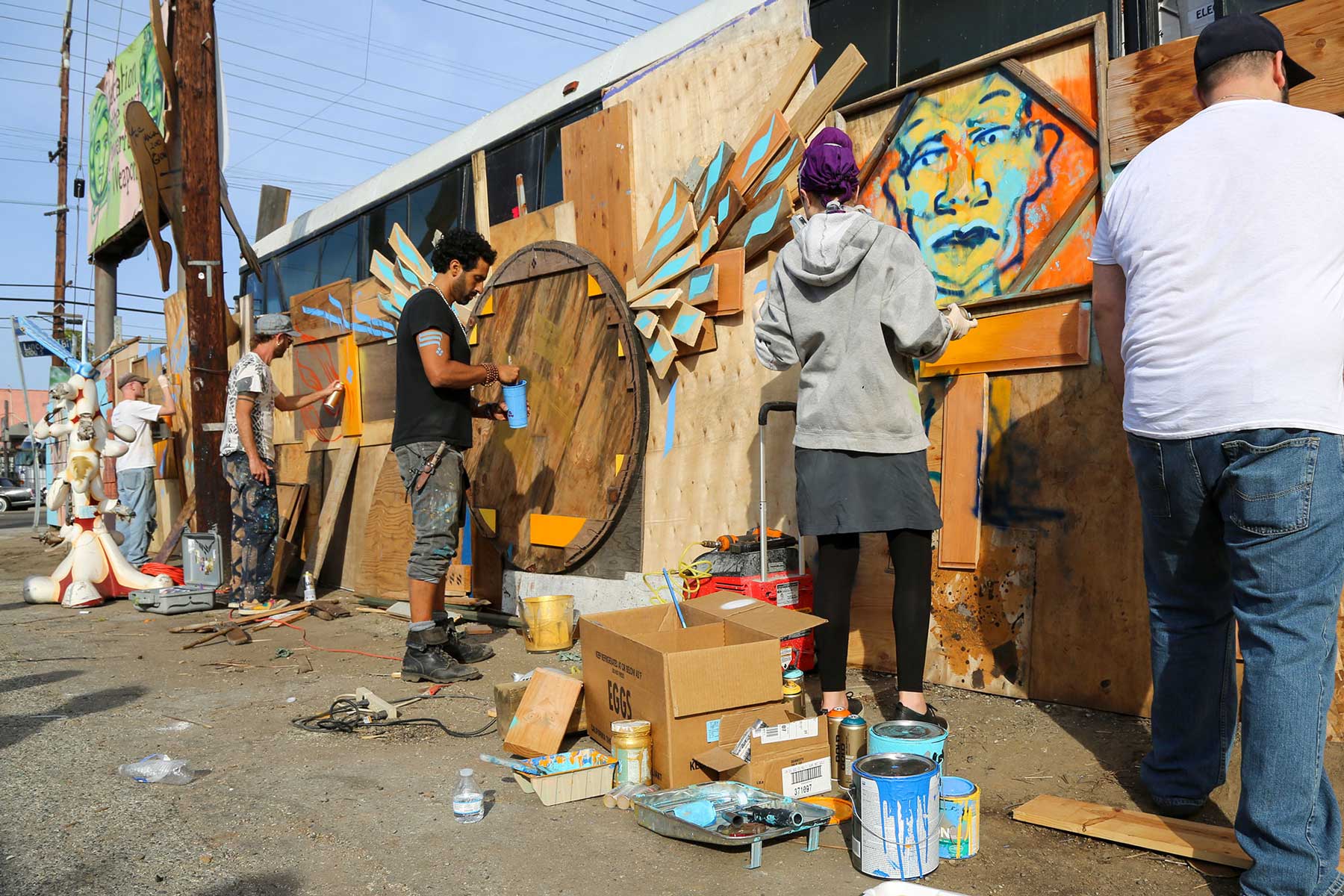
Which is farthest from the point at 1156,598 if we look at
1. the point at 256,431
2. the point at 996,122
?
the point at 256,431

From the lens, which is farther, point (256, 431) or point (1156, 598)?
point (256, 431)

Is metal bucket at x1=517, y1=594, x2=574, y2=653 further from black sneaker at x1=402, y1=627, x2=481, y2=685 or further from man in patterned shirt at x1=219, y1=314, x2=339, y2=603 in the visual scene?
man in patterned shirt at x1=219, y1=314, x2=339, y2=603

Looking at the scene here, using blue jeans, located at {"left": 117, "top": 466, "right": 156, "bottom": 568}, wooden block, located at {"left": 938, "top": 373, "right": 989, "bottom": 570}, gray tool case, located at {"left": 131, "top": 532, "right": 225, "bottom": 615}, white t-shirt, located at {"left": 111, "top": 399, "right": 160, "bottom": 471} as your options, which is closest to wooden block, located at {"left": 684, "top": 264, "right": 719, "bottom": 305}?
wooden block, located at {"left": 938, "top": 373, "right": 989, "bottom": 570}

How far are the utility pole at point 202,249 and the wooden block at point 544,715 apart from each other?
5.46 meters

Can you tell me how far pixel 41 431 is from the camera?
8656 millimetres

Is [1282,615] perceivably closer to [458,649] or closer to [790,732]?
[790,732]

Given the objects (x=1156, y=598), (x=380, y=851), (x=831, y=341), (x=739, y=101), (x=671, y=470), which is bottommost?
(x=380, y=851)

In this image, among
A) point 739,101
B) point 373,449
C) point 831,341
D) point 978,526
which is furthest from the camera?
point 373,449

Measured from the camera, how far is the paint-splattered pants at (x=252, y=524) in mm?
6694

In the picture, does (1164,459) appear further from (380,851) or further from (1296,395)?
(380,851)

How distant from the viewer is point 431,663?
4.47 metres

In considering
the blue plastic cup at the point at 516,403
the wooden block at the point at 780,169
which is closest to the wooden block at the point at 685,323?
the wooden block at the point at 780,169

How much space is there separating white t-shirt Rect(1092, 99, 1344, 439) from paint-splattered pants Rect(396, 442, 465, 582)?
11.2 ft

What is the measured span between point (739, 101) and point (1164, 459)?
10.8 feet
